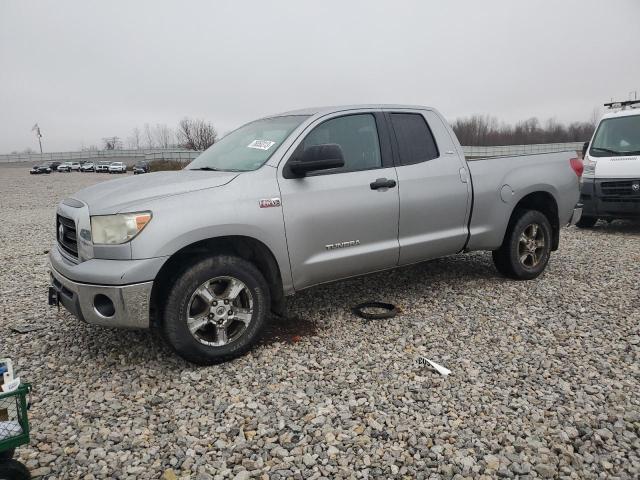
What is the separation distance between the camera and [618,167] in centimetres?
854

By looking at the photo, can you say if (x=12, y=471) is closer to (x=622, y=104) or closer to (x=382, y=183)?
(x=382, y=183)

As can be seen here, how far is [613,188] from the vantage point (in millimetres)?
8625

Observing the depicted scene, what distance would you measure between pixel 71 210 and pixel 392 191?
2637mm

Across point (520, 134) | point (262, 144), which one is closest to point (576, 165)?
point (262, 144)

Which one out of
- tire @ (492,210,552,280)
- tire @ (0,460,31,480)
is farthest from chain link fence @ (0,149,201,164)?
tire @ (0,460,31,480)

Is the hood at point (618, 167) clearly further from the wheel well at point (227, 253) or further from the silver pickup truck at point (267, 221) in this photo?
the wheel well at point (227, 253)

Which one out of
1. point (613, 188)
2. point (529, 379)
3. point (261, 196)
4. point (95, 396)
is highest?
point (261, 196)

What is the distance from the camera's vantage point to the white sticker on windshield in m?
4.04

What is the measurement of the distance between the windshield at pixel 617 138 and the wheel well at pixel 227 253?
25.3ft

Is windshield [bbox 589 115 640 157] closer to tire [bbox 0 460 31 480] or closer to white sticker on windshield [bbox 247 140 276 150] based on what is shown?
white sticker on windshield [bbox 247 140 276 150]

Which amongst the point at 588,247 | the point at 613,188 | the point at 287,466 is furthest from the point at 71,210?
the point at 613,188

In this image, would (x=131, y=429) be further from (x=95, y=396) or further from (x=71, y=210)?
(x=71, y=210)

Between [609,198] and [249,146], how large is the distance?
24.1 ft

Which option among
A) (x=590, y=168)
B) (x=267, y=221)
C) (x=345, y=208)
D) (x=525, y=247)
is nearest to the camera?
(x=267, y=221)
